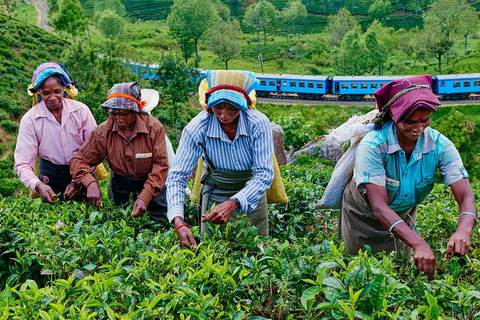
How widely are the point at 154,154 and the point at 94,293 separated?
177 centimetres

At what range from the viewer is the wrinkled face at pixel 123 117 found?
3.62m

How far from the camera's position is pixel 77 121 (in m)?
4.02

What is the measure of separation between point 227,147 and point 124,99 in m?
0.95

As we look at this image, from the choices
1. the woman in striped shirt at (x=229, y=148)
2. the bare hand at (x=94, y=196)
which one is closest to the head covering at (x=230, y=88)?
the woman in striped shirt at (x=229, y=148)

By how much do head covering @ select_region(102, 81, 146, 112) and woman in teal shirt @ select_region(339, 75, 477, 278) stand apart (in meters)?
1.73

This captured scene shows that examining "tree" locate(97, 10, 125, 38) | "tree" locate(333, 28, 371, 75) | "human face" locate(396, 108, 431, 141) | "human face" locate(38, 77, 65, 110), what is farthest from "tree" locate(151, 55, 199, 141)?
"human face" locate(396, 108, 431, 141)

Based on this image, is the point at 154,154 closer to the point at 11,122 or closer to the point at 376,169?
the point at 376,169

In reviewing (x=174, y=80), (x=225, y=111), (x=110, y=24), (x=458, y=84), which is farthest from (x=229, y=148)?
(x=110, y=24)

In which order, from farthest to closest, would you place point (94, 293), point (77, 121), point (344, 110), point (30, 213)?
point (344, 110) → point (77, 121) → point (30, 213) → point (94, 293)

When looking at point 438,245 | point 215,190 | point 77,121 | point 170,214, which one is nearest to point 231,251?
point 170,214

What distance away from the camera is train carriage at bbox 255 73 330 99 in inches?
1163

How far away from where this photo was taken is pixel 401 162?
9.21ft

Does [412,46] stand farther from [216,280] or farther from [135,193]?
[216,280]

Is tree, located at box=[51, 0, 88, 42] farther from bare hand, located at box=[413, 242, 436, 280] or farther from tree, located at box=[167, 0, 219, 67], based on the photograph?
bare hand, located at box=[413, 242, 436, 280]
